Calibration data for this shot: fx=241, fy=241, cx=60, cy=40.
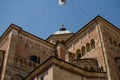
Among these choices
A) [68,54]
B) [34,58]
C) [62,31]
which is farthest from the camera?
[62,31]

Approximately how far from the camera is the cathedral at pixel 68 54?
18.8 metres

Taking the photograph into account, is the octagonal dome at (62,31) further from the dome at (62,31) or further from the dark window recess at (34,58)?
the dark window recess at (34,58)

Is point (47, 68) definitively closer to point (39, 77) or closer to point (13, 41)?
point (39, 77)

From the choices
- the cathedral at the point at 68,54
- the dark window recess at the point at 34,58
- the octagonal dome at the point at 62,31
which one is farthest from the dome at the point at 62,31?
the dark window recess at the point at 34,58

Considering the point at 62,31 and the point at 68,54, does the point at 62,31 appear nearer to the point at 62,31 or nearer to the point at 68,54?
the point at 62,31

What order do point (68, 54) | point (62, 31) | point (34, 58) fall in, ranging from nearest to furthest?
point (34, 58), point (68, 54), point (62, 31)

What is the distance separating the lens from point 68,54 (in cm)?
2586

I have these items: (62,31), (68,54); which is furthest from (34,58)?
(62,31)

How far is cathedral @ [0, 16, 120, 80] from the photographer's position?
18.8 metres

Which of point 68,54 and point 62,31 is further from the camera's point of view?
point 62,31

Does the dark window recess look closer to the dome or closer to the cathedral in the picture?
the cathedral

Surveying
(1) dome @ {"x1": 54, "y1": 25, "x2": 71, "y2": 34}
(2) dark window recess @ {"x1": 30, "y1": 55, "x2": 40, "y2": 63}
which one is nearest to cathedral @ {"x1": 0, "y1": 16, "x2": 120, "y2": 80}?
(2) dark window recess @ {"x1": 30, "y1": 55, "x2": 40, "y2": 63}

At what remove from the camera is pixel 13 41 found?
24.2 m

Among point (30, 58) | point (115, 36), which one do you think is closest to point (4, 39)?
point (30, 58)
